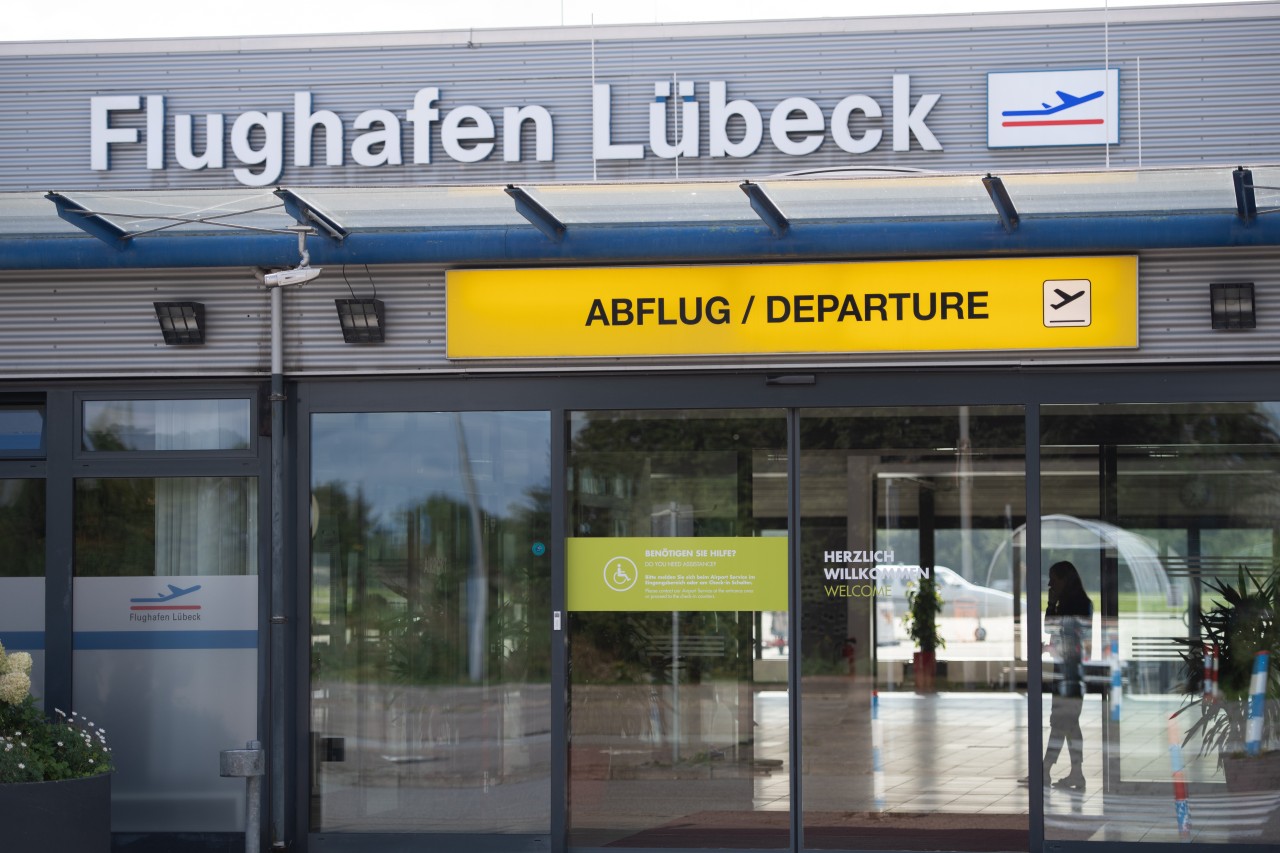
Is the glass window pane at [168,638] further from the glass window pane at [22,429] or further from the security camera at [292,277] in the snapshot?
the security camera at [292,277]

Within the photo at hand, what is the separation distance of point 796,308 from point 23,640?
498 cm

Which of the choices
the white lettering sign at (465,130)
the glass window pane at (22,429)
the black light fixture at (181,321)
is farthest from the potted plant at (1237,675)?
the glass window pane at (22,429)

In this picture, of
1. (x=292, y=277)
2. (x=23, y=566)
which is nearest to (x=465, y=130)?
(x=292, y=277)

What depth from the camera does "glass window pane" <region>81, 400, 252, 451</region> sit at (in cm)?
864

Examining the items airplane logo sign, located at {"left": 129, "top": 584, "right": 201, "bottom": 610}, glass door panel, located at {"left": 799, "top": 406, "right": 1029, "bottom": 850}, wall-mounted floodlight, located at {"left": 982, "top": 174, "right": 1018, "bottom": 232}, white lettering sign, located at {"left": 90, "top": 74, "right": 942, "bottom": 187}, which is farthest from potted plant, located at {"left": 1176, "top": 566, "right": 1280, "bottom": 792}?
airplane logo sign, located at {"left": 129, "top": 584, "right": 201, "bottom": 610}

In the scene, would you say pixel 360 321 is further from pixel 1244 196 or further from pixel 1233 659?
pixel 1233 659

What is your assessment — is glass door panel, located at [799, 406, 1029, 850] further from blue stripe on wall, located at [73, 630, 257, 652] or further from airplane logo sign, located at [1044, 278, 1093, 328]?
blue stripe on wall, located at [73, 630, 257, 652]

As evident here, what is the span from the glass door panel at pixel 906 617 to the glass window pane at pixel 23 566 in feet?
14.8

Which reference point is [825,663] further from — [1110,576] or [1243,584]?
[1243,584]

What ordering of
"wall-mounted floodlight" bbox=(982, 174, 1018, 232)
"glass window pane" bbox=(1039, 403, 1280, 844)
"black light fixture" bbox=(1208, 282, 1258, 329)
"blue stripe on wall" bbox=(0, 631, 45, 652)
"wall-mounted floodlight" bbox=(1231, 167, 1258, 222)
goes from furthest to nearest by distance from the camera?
1. "blue stripe on wall" bbox=(0, 631, 45, 652)
2. "glass window pane" bbox=(1039, 403, 1280, 844)
3. "black light fixture" bbox=(1208, 282, 1258, 329)
4. "wall-mounted floodlight" bbox=(982, 174, 1018, 232)
5. "wall-mounted floodlight" bbox=(1231, 167, 1258, 222)

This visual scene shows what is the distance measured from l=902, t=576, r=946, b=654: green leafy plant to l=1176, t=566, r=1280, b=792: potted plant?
1422 millimetres

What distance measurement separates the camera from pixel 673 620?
8.40 metres

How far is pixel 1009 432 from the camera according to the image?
8227 mm

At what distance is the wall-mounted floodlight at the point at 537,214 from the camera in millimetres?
7207
